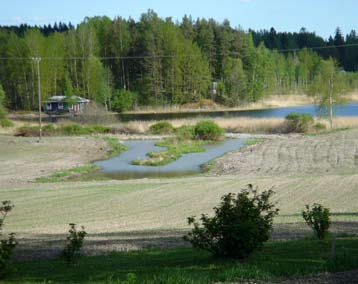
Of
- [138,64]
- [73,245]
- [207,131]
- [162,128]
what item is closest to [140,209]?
[73,245]

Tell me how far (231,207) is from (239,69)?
384 ft

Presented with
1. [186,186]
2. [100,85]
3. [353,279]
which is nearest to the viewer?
[353,279]

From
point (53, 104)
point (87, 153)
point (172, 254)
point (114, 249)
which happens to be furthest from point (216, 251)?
point (53, 104)

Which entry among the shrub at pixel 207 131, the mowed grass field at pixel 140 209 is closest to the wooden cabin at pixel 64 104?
the shrub at pixel 207 131

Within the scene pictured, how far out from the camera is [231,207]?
1014 centimetres

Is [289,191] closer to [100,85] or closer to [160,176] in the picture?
[160,176]

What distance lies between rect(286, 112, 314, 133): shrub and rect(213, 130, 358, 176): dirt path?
9.84 meters

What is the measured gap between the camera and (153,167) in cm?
4538

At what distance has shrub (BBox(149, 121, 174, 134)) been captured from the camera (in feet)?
234

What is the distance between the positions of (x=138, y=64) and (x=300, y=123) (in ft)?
207

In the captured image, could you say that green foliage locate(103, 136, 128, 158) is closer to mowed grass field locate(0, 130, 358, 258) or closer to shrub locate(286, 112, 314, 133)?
mowed grass field locate(0, 130, 358, 258)

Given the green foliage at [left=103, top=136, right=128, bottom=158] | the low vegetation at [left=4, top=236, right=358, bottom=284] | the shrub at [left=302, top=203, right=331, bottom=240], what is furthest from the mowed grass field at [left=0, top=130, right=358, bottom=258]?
the green foliage at [left=103, top=136, right=128, bottom=158]

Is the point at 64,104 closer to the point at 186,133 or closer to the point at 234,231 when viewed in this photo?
the point at 186,133

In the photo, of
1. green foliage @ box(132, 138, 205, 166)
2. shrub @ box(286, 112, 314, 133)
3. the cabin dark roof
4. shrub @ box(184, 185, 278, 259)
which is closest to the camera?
shrub @ box(184, 185, 278, 259)
